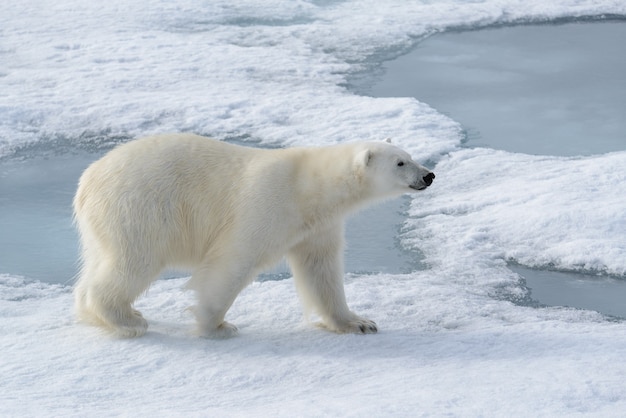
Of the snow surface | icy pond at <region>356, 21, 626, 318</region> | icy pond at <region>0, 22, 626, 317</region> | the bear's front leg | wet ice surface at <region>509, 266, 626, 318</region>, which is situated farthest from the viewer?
icy pond at <region>356, 21, 626, 318</region>

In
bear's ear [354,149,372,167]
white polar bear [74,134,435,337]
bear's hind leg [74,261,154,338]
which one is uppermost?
bear's ear [354,149,372,167]

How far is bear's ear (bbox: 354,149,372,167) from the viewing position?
→ 3641mm

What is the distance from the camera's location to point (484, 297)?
430cm

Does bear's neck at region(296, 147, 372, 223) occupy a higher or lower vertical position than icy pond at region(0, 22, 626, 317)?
higher

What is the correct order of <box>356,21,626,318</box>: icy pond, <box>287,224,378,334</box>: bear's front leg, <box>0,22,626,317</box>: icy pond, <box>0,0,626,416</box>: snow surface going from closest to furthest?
<box>0,0,626,416</box>: snow surface < <box>287,224,378,334</box>: bear's front leg < <box>0,22,626,317</box>: icy pond < <box>356,21,626,318</box>: icy pond

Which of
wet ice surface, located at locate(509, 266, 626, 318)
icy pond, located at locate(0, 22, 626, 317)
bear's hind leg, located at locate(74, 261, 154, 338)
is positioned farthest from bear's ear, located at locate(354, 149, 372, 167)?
wet ice surface, located at locate(509, 266, 626, 318)

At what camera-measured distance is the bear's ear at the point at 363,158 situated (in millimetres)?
3641

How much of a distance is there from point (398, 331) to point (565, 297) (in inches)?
38.2

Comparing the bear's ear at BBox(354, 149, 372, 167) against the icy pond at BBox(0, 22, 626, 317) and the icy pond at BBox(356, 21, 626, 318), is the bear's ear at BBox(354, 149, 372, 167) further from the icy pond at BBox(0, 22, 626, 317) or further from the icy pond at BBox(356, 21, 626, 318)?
the icy pond at BBox(356, 21, 626, 318)

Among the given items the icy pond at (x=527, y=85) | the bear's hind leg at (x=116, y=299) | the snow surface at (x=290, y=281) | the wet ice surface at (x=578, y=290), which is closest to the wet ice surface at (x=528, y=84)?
the icy pond at (x=527, y=85)

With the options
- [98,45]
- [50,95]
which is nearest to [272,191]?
[50,95]

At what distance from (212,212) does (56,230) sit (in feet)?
5.60

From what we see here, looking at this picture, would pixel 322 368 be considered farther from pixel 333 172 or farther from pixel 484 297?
pixel 484 297

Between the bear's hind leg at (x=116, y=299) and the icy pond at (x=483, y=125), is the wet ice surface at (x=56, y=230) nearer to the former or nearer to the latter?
the icy pond at (x=483, y=125)
